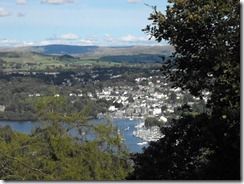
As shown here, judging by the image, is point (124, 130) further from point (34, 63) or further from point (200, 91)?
point (34, 63)

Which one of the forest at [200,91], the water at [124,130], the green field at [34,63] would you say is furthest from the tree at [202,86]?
the green field at [34,63]

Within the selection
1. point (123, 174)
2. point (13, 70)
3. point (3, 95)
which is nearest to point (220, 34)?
point (123, 174)

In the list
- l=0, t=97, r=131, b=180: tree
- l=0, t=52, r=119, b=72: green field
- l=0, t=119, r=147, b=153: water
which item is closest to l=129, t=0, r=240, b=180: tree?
l=0, t=97, r=131, b=180: tree

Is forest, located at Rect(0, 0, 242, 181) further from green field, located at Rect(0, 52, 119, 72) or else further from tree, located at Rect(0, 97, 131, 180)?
green field, located at Rect(0, 52, 119, 72)

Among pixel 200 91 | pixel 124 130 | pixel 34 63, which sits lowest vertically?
pixel 124 130

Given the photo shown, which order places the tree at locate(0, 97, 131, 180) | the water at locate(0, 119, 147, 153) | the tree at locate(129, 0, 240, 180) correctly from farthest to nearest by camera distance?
the water at locate(0, 119, 147, 153) < the tree at locate(0, 97, 131, 180) < the tree at locate(129, 0, 240, 180)

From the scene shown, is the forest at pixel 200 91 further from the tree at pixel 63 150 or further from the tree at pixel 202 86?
the tree at pixel 63 150

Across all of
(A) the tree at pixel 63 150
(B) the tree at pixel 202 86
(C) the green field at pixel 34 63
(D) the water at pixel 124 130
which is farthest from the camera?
(C) the green field at pixel 34 63

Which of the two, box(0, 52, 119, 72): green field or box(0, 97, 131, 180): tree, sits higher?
box(0, 97, 131, 180): tree

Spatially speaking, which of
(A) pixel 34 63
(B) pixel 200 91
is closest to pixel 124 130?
(B) pixel 200 91
